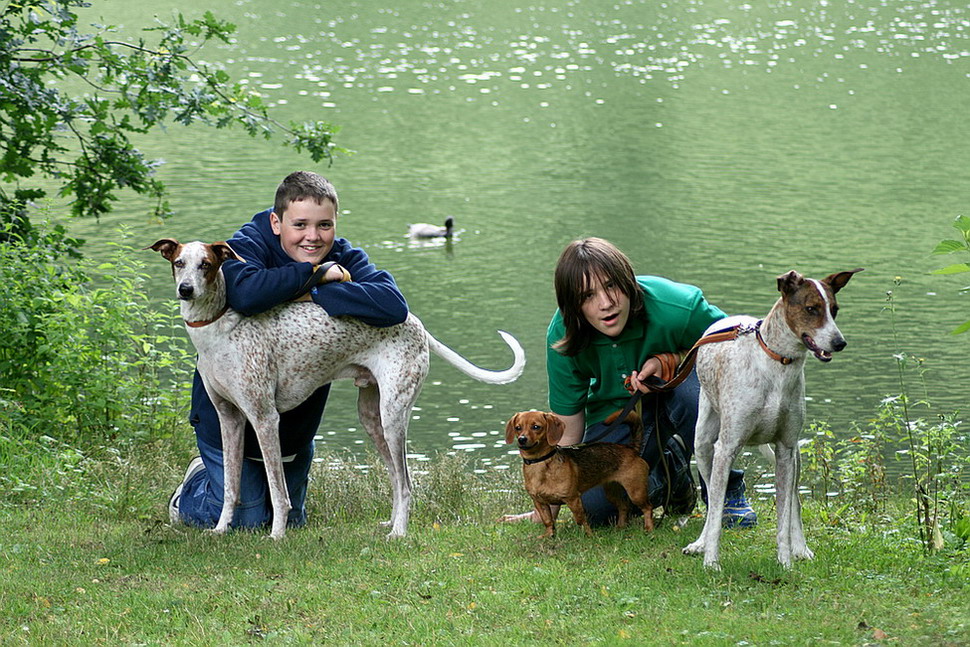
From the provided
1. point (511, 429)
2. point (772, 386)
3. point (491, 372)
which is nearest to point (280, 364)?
point (491, 372)

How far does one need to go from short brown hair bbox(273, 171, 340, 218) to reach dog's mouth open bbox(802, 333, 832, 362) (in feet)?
→ 8.29

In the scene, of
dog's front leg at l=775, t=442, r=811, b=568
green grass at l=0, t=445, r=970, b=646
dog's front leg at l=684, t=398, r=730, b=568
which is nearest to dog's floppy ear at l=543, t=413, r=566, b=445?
green grass at l=0, t=445, r=970, b=646

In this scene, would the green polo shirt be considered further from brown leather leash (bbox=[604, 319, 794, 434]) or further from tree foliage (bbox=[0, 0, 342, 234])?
tree foliage (bbox=[0, 0, 342, 234])

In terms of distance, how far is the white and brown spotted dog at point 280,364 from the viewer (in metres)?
6.17

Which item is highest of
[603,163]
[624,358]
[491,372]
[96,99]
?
[603,163]

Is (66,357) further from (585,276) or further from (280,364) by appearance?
(585,276)

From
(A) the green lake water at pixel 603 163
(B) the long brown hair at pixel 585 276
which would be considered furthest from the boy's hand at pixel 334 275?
(A) the green lake water at pixel 603 163

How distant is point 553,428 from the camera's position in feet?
20.2

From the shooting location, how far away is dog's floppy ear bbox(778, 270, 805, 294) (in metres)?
4.99

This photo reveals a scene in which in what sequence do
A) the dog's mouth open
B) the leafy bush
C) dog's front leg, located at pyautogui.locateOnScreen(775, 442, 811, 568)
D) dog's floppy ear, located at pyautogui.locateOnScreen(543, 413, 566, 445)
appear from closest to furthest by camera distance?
the dog's mouth open, dog's front leg, located at pyautogui.locateOnScreen(775, 442, 811, 568), dog's floppy ear, located at pyautogui.locateOnScreen(543, 413, 566, 445), the leafy bush

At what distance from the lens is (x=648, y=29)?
42.1 meters

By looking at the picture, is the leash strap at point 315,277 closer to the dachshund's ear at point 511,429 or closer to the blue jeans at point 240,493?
the blue jeans at point 240,493

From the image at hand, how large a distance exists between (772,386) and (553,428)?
4.18 ft

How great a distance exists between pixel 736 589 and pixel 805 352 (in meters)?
1.08
